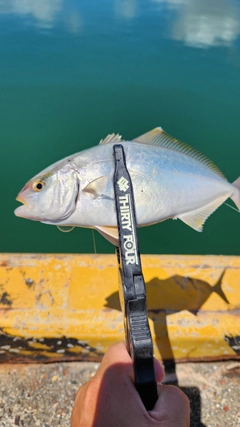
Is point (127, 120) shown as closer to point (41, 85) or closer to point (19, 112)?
point (19, 112)

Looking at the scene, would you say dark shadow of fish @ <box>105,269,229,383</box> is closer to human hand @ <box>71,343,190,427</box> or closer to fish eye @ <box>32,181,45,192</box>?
fish eye @ <box>32,181,45,192</box>

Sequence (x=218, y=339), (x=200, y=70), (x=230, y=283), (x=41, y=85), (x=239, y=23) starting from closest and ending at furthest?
1. (x=218, y=339)
2. (x=230, y=283)
3. (x=41, y=85)
4. (x=200, y=70)
5. (x=239, y=23)

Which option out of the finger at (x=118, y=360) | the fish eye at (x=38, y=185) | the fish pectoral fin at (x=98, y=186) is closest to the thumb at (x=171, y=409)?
the finger at (x=118, y=360)

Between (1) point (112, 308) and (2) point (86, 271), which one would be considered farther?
Result: (2) point (86, 271)

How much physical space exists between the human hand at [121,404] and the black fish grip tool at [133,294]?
41 millimetres

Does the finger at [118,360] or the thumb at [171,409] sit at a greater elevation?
the thumb at [171,409]

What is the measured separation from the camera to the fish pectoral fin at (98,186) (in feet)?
5.11

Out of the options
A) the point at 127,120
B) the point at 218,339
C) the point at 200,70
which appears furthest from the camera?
the point at 200,70

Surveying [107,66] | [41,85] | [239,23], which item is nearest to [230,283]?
[41,85]

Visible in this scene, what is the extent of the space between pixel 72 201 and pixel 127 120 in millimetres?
4813

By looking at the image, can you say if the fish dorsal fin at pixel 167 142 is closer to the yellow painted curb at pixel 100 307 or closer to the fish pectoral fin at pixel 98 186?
the fish pectoral fin at pixel 98 186

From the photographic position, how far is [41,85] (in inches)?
292

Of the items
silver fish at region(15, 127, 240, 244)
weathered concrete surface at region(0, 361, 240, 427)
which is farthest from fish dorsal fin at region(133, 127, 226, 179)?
weathered concrete surface at region(0, 361, 240, 427)

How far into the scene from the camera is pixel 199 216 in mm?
1815
